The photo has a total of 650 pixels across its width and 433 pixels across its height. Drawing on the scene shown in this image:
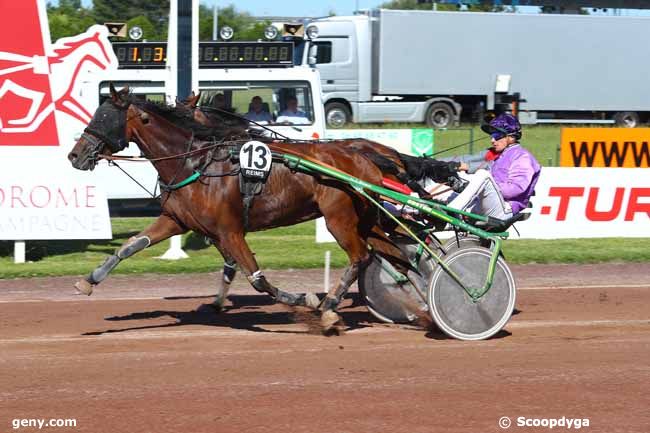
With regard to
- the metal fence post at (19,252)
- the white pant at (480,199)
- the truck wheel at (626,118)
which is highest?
the white pant at (480,199)

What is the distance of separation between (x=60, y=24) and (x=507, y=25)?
15.3 meters

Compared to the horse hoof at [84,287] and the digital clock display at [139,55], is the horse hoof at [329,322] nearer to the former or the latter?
the horse hoof at [84,287]

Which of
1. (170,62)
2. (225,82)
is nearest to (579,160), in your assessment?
(225,82)

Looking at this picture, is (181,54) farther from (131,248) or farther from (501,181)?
(501,181)

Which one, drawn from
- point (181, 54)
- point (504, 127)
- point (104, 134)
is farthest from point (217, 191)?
point (181, 54)

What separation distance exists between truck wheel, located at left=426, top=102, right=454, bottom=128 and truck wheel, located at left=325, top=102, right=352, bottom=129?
8.20 ft

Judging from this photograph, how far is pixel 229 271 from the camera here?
27.5 ft

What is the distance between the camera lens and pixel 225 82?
14.8 metres

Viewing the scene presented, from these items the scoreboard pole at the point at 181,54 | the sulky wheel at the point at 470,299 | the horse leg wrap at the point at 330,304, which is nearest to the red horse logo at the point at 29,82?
the scoreboard pole at the point at 181,54

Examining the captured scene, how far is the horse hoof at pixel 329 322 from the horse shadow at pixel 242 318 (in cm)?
20

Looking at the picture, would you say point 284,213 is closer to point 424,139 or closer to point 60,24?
point 424,139

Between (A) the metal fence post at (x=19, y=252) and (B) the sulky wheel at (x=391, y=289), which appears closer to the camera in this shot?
(B) the sulky wheel at (x=391, y=289)

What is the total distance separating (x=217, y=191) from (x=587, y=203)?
7.17 metres

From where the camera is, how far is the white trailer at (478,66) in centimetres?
2761
